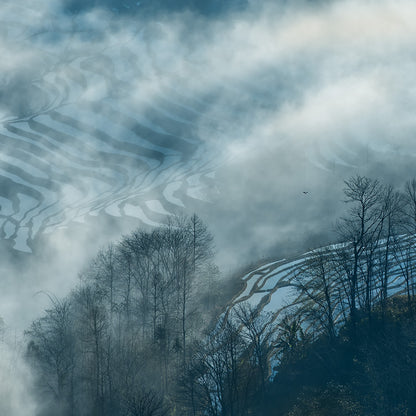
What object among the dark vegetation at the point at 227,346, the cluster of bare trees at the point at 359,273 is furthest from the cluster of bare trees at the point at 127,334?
the cluster of bare trees at the point at 359,273

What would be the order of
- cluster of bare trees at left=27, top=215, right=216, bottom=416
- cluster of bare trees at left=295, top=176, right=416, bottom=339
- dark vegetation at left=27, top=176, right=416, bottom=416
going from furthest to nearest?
cluster of bare trees at left=27, top=215, right=216, bottom=416, cluster of bare trees at left=295, top=176, right=416, bottom=339, dark vegetation at left=27, top=176, right=416, bottom=416

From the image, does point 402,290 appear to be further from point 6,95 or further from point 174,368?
point 6,95

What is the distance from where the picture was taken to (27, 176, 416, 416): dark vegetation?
84.5 feet

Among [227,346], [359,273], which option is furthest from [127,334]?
[359,273]

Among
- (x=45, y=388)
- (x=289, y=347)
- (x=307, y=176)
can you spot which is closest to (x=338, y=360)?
(x=289, y=347)

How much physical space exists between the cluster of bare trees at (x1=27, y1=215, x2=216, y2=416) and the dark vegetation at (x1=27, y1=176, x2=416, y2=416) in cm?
13

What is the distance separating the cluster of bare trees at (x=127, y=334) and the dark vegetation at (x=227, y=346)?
0.13 m

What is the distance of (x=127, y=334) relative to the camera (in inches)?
1548

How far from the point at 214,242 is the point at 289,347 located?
35.2 metres

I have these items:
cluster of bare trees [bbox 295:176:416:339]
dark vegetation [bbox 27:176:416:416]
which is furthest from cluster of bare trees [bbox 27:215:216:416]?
cluster of bare trees [bbox 295:176:416:339]

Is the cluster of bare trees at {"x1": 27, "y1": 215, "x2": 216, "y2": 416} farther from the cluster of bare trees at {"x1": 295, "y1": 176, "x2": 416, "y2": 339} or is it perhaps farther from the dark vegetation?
the cluster of bare trees at {"x1": 295, "y1": 176, "x2": 416, "y2": 339}

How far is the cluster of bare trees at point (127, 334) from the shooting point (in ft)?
109

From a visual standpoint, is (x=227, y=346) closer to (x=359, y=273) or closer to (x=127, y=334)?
(x=127, y=334)

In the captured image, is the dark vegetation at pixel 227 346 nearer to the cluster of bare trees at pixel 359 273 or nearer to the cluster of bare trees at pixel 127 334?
the cluster of bare trees at pixel 127 334
